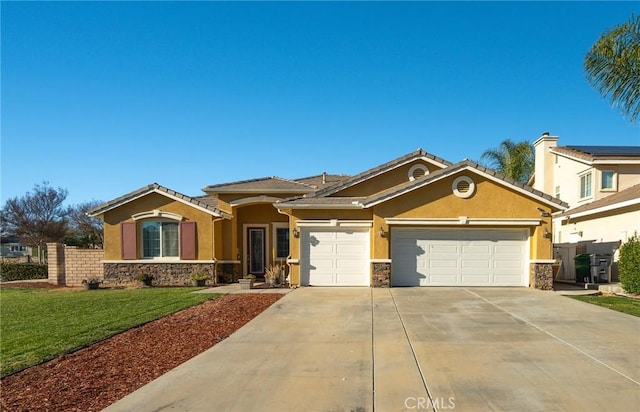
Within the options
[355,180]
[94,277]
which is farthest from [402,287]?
[94,277]

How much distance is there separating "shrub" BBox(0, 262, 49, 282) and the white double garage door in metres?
18.9

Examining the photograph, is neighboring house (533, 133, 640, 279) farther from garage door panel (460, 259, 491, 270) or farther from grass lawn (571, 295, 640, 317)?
garage door panel (460, 259, 491, 270)

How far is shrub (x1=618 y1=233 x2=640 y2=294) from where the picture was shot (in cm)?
1230

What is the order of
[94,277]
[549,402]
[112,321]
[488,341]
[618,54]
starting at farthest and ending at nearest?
[94,277] < [618,54] < [112,321] < [488,341] < [549,402]

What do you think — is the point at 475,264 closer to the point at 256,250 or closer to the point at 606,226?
the point at 606,226

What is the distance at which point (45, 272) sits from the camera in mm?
24344

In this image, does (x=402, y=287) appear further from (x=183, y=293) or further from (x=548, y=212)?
(x=183, y=293)

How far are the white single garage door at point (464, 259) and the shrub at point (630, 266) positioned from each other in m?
2.83

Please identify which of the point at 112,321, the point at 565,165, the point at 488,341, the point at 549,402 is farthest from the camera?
the point at 565,165

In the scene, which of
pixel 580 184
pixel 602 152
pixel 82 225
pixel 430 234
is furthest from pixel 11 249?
pixel 602 152

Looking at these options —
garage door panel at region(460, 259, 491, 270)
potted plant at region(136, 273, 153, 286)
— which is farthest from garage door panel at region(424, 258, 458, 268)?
potted plant at region(136, 273, 153, 286)

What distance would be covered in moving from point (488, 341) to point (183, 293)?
10335 millimetres

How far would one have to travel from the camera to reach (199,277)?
52.7 ft

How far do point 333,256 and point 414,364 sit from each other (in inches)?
339
